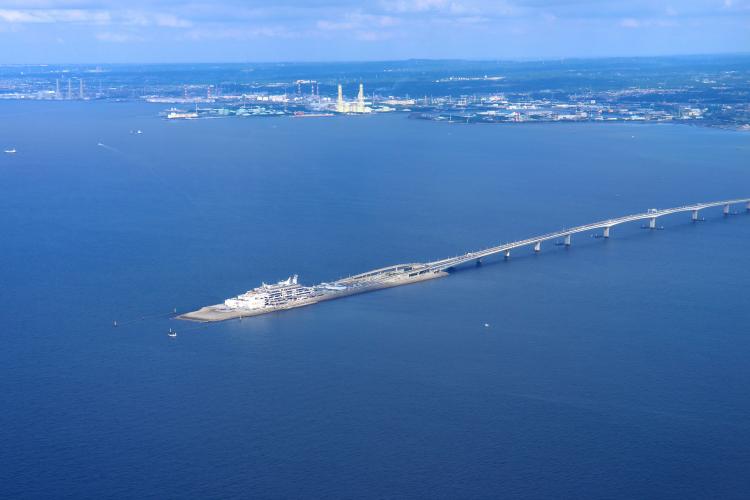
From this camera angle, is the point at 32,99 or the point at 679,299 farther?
the point at 32,99

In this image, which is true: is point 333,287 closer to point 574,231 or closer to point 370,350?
point 370,350

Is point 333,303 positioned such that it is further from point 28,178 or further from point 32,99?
point 32,99

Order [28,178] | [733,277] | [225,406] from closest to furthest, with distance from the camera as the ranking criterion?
[225,406]
[733,277]
[28,178]

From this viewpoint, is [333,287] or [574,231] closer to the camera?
[333,287]

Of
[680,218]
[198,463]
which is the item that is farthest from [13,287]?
[680,218]

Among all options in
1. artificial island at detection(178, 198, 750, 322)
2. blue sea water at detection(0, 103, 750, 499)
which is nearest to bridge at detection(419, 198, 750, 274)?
artificial island at detection(178, 198, 750, 322)

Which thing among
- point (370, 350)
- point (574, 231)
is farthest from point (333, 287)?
point (574, 231)
